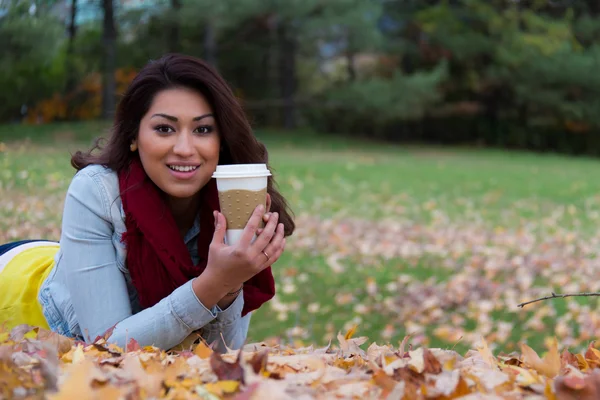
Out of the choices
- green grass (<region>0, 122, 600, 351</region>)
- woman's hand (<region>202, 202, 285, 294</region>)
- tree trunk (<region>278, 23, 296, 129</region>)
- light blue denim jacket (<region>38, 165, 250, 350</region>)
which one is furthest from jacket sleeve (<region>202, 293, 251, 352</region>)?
tree trunk (<region>278, 23, 296, 129</region>)

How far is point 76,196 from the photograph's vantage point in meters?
2.25

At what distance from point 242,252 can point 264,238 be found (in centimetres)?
8

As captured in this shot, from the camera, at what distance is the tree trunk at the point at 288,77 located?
72.8ft

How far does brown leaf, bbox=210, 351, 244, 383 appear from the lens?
134cm

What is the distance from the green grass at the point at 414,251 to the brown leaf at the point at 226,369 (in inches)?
91.7

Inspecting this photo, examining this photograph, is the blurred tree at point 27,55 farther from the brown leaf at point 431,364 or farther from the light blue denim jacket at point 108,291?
the brown leaf at point 431,364

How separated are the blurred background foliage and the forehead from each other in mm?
15568

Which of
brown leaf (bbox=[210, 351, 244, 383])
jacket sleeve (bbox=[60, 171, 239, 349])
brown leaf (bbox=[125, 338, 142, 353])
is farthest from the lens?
jacket sleeve (bbox=[60, 171, 239, 349])

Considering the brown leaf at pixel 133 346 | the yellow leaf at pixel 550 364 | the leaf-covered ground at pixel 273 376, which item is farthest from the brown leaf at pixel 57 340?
the yellow leaf at pixel 550 364

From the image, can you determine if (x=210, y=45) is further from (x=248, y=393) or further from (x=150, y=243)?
(x=248, y=393)

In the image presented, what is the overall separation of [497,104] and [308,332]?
2083 centimetres

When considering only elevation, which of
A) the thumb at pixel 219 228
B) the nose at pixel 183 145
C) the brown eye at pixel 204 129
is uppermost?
the brown eye at pixel 204 129

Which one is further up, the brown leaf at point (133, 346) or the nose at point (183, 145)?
the nose at point (183, 145)

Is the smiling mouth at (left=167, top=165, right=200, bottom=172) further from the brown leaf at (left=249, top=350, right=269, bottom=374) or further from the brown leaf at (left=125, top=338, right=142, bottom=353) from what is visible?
the brown leaf at (left=249, top=350, right=269, bottom=374)
